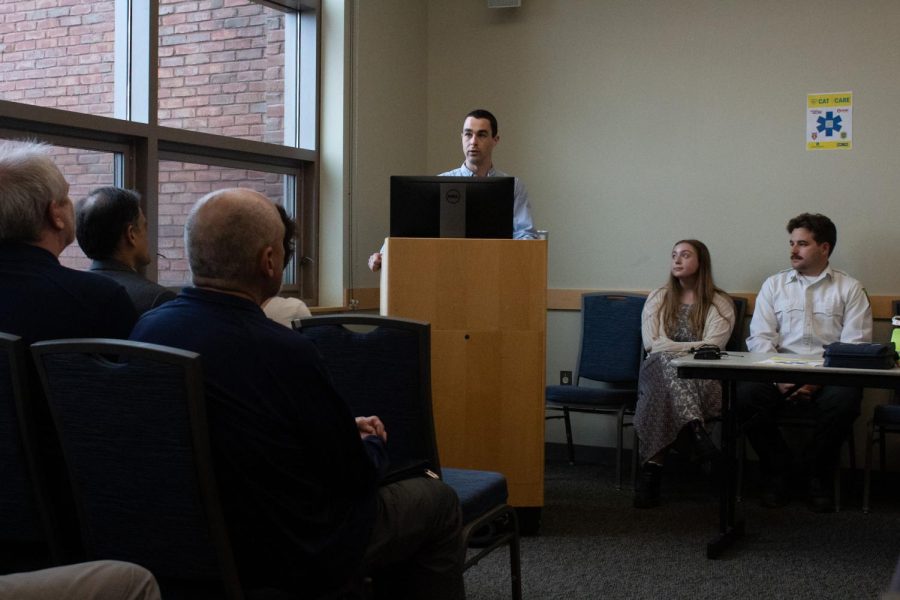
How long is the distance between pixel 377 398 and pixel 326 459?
71 cm

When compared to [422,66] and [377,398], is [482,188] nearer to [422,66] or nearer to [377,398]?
[377,398]

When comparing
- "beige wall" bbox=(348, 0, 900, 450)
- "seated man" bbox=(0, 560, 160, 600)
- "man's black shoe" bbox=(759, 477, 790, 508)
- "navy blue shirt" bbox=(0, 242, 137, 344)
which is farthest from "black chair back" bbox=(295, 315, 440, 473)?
"beige wall" bbox=(348, 0, 900, 450)

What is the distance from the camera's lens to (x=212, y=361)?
1758 mm

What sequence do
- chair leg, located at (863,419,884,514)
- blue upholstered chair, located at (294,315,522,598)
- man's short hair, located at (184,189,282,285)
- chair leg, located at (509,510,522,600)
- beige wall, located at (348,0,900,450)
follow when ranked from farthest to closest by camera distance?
beige wall, located at (348,0,900,450) → chair leg, located at (863,419,884,514) → chair leg, located at (509,510,522,600) → blue upholstered chair, located at (294,315,522,598) → man's short hair, located at (184,189,282,285)

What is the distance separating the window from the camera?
3.81 meters

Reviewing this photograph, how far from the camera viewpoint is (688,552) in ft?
12.5

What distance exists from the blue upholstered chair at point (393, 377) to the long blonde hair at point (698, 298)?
2772 millimetres

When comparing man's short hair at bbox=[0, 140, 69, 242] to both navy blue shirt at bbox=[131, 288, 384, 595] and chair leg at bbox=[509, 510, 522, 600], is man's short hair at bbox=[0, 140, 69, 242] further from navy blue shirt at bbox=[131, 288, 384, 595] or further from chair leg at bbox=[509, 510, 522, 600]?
chair leg at bbox=[509, 510, 522, 600]

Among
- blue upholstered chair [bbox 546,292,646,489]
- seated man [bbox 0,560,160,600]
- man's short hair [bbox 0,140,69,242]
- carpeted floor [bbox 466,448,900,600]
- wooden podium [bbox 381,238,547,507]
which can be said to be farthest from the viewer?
blue upholstered chair [bbox 546,292,646,489]

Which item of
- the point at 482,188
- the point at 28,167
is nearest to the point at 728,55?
the point at 482,188

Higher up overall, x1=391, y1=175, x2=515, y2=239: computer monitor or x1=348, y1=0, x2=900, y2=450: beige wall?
x1=348, y1=0, x2=900, y2=450: beige wall

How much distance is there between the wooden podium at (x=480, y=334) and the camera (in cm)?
378

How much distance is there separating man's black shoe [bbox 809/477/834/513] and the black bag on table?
114cm

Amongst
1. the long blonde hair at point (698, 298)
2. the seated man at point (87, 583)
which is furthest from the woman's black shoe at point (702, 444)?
the seated man at point (87, 583)
